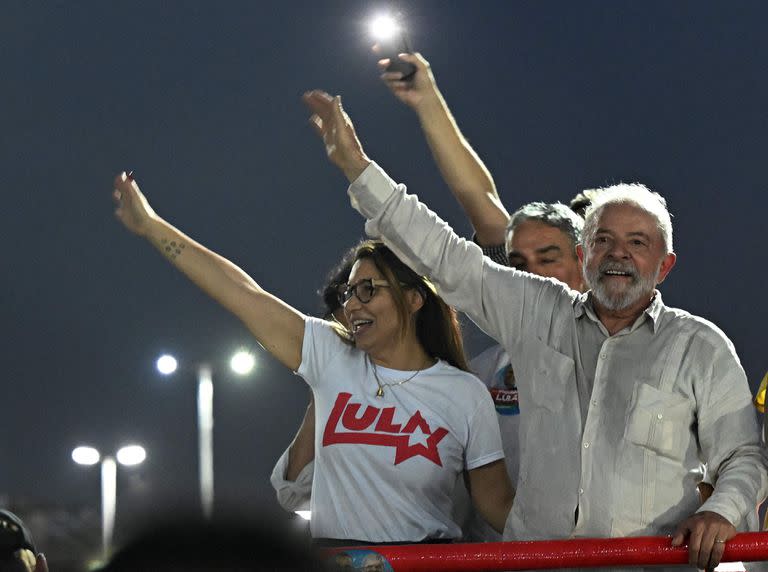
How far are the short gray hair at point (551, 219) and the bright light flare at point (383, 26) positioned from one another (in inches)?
27.2

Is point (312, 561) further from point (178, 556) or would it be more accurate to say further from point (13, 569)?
point (13, 569)

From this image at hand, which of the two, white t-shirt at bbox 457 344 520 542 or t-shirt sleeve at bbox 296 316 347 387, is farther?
white t-shirt at bbox 457 344 520 542

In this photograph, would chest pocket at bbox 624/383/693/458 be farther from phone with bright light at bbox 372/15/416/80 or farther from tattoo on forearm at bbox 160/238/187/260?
tattoo on forearm at bbox 160/238/187/260

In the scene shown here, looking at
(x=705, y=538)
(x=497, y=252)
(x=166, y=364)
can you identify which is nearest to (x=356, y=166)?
(x=497, y=252)

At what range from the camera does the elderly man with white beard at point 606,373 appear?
316 centimetres

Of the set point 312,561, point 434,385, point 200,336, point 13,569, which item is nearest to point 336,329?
point 434,385

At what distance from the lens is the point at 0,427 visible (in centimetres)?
2927

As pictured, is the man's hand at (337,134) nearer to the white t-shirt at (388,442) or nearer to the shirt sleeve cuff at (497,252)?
the white t-shirt at (388,442)

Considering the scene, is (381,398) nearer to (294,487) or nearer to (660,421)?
(294,487)

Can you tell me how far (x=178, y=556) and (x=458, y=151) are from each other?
3.40m

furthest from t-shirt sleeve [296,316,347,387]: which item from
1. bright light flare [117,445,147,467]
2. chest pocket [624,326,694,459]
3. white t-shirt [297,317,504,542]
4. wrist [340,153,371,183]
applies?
bright light flare [117,445,147,467]

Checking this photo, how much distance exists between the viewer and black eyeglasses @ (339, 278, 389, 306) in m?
3.80

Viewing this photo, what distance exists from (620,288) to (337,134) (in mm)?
829

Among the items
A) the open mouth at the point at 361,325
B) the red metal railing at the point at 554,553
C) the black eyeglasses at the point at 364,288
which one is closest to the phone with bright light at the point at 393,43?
the black eyeglasses at the point at 364,288
